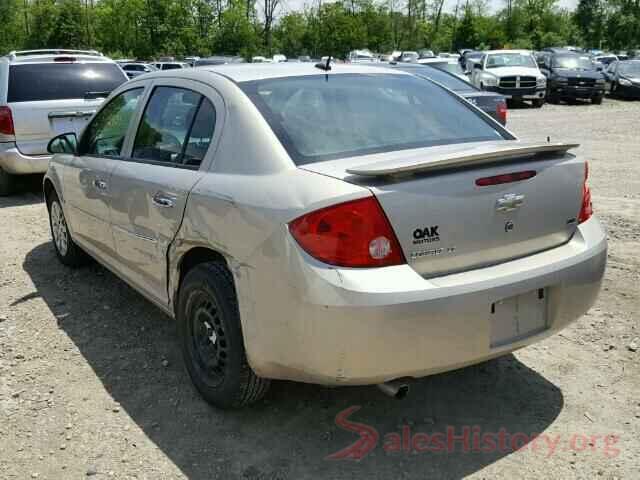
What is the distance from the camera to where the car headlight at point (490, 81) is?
2317cm

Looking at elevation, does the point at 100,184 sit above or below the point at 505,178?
below

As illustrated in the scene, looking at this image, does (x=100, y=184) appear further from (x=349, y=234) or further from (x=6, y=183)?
(x=6, y=183)

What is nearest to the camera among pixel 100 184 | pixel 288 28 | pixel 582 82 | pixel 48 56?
pixel 100 184

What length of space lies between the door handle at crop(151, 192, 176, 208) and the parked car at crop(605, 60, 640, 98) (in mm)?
26268

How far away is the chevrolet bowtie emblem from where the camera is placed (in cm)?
296

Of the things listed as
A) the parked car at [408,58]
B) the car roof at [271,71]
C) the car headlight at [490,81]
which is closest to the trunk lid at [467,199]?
the car roof at [271,71]

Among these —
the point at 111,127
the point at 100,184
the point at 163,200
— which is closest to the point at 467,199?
the point at 163,200

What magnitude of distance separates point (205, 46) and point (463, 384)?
188ft

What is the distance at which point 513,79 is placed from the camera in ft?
75.8

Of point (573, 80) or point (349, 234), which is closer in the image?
point (349, 234)

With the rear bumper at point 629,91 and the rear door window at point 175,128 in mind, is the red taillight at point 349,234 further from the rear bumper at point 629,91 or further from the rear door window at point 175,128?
the rear bumper at point 629,91

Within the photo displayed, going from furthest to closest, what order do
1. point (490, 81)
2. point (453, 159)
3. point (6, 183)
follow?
point (490, 81) < point (6, 183) < point (453, 159)

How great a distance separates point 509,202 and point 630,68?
90.4 feet

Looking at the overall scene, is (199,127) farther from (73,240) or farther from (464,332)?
(73,240)
